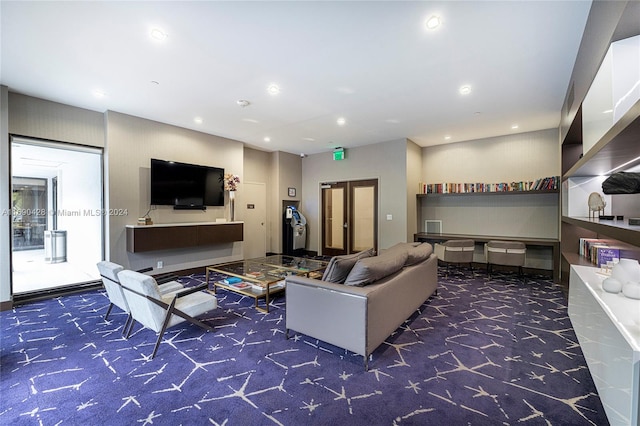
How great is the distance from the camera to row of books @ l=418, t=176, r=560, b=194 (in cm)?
538

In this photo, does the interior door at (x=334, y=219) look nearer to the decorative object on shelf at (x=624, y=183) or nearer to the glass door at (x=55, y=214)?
the glass door at (x=55, y=214)

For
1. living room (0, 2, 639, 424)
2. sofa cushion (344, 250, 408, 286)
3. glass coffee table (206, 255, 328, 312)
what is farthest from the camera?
glass coffee table (206, 255, 328, 312)

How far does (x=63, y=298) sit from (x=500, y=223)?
852 centimetres

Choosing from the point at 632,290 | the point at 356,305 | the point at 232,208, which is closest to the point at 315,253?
the point at 232,208

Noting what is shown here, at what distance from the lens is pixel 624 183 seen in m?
A: 2.00

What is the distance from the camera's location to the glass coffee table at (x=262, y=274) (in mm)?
3756

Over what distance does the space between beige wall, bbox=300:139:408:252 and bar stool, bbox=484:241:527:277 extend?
5.87 ft

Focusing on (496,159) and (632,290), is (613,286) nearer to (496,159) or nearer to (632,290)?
(632,290)

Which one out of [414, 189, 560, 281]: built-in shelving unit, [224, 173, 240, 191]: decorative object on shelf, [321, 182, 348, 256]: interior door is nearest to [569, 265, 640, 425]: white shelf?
[414, 189, 560, 281]: built-in shelving unit

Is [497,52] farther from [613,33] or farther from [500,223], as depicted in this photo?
[500,223]

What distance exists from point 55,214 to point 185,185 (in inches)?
86.7

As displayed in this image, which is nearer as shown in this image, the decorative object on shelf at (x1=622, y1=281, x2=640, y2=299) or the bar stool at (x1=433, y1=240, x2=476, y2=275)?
the decorative object on shelf at (x1=622, y1=281, x2=640, y2=299)

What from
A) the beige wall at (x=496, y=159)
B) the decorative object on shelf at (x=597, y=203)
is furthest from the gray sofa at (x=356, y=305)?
the beige wall at (x=496, y=159)

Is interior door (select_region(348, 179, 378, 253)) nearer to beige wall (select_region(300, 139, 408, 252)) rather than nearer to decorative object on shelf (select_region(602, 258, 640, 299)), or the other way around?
beige wall (select_region(300, 139, 408, 252))
